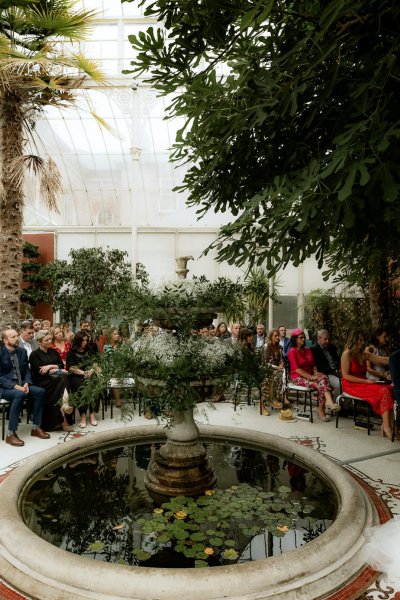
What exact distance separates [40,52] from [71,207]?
10299 mm

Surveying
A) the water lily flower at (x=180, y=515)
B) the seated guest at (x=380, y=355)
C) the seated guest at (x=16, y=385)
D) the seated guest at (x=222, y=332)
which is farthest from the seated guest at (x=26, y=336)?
the seated guest at (x=380, y=355)

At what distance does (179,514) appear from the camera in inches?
136

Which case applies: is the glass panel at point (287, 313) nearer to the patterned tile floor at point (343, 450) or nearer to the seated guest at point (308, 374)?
the patterned tile floor at point (343, 450)

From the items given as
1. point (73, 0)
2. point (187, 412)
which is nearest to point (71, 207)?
point (73, 0)

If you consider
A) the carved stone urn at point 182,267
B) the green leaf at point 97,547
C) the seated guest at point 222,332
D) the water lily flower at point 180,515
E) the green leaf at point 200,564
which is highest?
Answer: the carved stone urn at point 182,267

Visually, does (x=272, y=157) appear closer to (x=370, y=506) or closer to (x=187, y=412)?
(x=187, y=412)

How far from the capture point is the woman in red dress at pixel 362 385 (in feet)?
19.0

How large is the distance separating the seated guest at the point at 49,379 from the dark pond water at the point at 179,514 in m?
1.46

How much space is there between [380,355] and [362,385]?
85 centimetres

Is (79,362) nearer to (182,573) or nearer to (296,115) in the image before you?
(182,573)

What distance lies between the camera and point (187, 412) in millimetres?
4164

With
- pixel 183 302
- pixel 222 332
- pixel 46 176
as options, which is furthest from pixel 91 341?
pixel 183 302

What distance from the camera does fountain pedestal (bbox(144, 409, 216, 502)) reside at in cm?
391

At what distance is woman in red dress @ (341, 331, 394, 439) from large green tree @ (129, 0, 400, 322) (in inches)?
106
